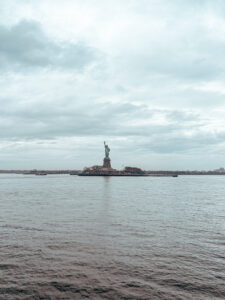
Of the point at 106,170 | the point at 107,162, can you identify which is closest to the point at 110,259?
the point at 107,162

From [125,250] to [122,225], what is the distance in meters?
5.52

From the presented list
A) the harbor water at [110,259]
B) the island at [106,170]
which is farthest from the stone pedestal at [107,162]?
the harbor water at [110,259]

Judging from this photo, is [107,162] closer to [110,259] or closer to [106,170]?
[106,170]

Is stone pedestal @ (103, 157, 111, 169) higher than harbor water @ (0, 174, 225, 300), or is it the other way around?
stone pedestal @ (103, 157, 111, 169)

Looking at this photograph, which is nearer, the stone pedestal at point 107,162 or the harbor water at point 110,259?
the harbor water at point 110,259

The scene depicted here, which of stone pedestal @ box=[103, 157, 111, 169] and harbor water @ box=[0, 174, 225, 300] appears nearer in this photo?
harbor water @ box=[0, 174, 225, 300]

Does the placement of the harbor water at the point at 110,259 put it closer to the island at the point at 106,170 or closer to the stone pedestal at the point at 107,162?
the island at the point at 106,170

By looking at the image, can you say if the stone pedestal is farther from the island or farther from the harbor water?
the harbor water

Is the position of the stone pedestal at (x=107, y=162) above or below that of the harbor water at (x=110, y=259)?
above

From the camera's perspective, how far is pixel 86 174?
594 feet

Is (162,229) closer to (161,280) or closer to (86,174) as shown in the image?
(161,280)

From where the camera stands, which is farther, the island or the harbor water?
the island

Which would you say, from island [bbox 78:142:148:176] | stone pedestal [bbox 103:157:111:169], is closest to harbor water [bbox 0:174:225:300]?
island [bbox 78:142:148:176]

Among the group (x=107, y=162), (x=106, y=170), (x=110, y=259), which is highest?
(x=107, y=162)
